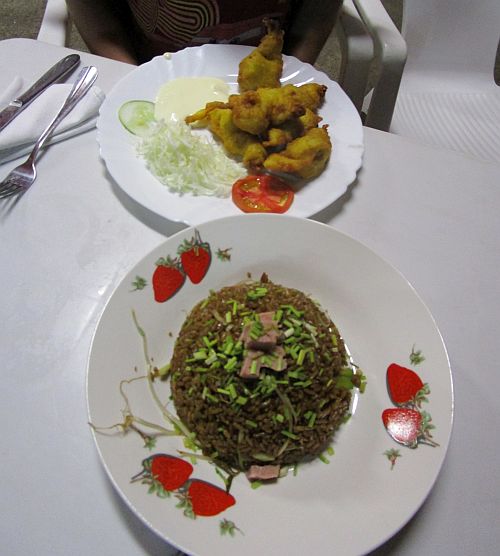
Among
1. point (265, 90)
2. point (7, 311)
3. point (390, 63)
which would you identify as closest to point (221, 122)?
point (265, 90)

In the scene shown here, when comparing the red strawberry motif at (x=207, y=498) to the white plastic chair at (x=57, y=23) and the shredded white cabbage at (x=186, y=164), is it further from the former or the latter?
the white plastic chair at (x=57, y=23)

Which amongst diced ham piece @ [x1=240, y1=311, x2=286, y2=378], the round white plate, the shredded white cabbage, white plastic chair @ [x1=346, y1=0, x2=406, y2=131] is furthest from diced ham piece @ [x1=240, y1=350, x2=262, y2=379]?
white plastic chair @ [x1=346, y1=0, x2=406, y2=131]

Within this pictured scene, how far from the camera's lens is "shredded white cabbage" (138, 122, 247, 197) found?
1257mm

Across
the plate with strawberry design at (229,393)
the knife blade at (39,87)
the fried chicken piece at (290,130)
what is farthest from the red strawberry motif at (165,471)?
the knife blade at (39,87)

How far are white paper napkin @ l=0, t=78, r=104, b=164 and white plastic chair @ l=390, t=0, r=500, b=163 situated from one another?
1.20 m

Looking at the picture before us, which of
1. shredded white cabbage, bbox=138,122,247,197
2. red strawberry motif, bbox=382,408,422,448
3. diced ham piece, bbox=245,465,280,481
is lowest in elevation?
diced ham piece, bbox=245,465,280,481

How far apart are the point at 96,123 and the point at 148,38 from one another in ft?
2.07

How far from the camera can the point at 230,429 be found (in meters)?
0.86

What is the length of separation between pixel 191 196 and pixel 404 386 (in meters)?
0.75

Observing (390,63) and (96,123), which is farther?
(390,63)

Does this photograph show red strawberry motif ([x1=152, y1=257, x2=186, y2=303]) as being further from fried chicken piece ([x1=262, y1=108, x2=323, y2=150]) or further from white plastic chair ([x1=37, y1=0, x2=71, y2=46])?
white plastic chair ([x1=37, y1=0, x2=71, y2=46])

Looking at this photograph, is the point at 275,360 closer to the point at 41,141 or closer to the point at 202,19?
the point at 41,141

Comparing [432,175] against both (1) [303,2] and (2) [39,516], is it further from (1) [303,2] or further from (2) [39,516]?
(2) [39,516]

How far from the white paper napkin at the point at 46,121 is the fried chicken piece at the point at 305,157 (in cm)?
59
